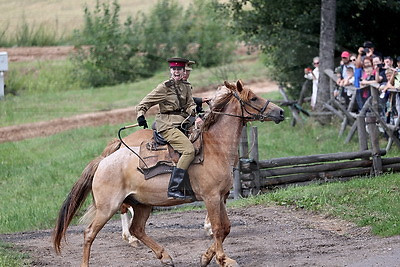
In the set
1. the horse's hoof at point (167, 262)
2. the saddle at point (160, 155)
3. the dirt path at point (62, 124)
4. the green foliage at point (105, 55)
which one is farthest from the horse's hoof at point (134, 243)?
the green foliage at point (105, 55)

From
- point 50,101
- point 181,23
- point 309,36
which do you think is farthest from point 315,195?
point 181,23

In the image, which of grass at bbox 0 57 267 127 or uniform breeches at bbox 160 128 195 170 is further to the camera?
grass at bbox 0 57 267 127

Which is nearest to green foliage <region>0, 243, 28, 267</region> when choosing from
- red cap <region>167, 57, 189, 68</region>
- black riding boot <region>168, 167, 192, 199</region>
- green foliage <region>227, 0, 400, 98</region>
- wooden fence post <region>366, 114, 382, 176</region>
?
black riding boot <region>168, 167, 192, 199</region>

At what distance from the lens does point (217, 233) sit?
1013cm

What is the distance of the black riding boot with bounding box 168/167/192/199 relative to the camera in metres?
10.2

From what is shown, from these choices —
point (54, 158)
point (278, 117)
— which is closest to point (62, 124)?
point (54, 158)

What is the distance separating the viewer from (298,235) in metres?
11.8

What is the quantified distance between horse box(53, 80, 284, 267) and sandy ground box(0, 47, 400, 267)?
551mm

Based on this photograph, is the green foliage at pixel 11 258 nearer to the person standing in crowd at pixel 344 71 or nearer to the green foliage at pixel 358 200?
the green foliage at pixel 358 200

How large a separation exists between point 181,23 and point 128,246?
89.6 ft

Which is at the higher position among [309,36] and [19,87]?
[309,36]

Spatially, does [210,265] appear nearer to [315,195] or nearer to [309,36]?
[315,195]

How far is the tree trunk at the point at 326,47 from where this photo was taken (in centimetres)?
2200

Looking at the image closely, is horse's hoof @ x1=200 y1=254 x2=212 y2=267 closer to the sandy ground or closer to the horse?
the horse
